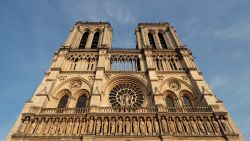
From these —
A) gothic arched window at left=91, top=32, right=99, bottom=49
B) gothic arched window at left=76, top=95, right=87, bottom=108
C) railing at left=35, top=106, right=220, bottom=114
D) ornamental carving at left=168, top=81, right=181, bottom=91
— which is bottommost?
railing at left=35, top=106, right=220, bottom=114

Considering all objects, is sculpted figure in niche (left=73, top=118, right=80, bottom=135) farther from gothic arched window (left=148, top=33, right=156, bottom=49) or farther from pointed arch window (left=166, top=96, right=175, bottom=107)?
gothic arched window (left=148, top=33, right=156, bottom=49)

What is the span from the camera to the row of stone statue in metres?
13.8

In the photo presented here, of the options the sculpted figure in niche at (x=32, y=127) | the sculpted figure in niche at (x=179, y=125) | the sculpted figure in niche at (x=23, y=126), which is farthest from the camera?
the sculpted figure in niche at (x=179, y=125)

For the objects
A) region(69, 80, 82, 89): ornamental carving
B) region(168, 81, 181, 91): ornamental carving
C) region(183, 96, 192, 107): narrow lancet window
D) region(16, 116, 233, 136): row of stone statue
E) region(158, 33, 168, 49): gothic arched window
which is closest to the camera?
region(16, 116, 233, 136): row of stone statue

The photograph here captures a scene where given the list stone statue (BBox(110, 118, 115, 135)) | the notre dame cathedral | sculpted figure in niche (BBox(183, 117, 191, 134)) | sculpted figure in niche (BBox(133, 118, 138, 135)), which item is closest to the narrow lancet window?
the notre dame cathedral

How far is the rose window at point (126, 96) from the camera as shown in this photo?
17922mm

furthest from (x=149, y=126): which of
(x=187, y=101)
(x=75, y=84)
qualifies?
(x=75, y=84)

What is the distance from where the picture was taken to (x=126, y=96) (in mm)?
18594

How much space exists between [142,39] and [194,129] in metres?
15.2

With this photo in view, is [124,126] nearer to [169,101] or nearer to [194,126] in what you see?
[194,126]

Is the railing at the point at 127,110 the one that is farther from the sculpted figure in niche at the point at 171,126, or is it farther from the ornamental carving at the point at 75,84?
the ornamental carving at the point at 75,84

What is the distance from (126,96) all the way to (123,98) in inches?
15.2

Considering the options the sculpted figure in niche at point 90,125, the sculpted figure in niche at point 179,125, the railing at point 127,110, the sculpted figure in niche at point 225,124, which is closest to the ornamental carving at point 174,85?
the railing at point 127,110

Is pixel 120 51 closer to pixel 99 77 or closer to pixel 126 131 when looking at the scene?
pixel 99 77
